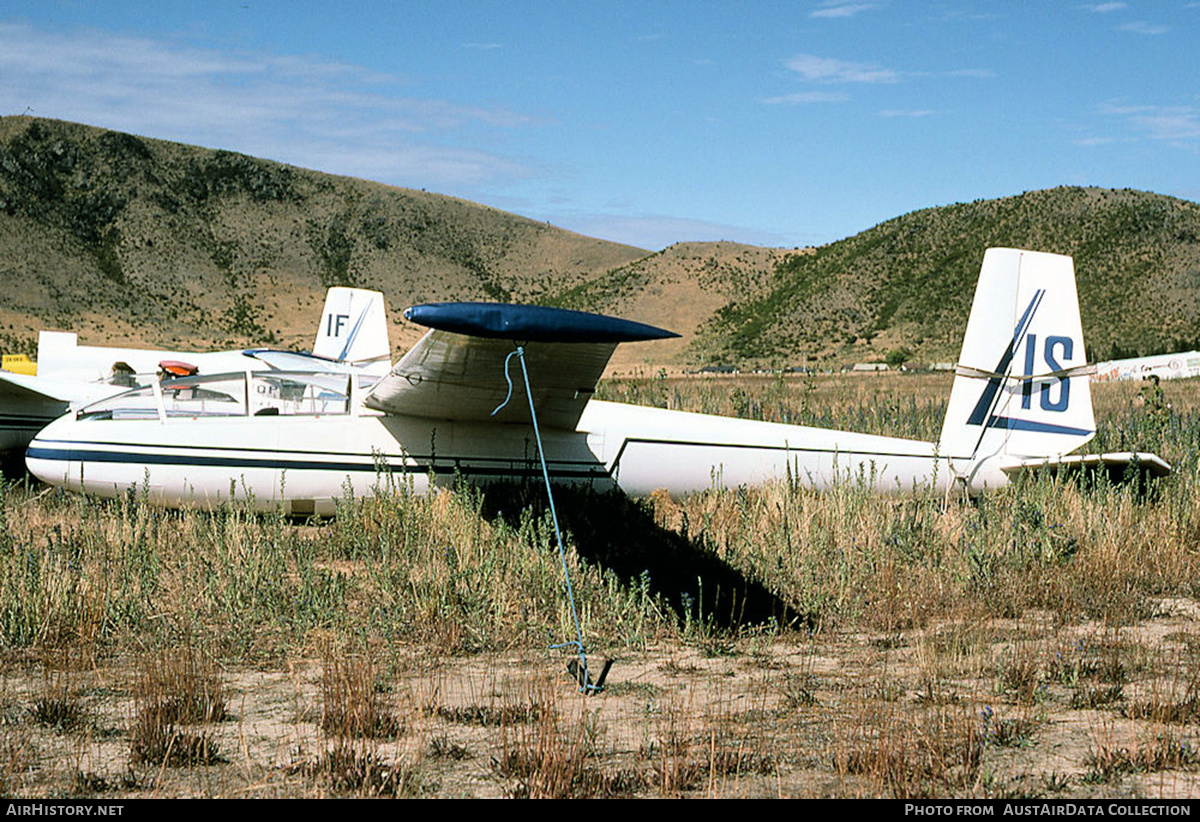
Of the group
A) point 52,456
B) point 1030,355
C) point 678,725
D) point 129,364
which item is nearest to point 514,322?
point 678,725

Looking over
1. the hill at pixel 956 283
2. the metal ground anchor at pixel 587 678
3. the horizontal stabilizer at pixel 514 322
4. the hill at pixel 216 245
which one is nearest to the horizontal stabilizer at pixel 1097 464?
the horizontal stabilizer at pixel 514 322

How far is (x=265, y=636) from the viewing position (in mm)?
5898

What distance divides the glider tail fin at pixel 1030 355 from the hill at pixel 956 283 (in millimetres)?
63168

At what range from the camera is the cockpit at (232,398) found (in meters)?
9.40

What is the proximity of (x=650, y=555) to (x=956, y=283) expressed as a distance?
83.6m

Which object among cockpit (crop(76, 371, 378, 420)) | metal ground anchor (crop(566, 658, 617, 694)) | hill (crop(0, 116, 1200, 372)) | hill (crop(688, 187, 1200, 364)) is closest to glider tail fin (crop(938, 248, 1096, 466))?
metal ground anchor (crop(566, 658, 617, 694))

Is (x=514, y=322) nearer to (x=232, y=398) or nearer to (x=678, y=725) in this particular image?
(x=678, y=725)

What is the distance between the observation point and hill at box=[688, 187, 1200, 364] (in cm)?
7581

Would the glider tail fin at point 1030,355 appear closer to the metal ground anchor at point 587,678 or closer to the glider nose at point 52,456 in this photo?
the metal ground anchor at point 587,678

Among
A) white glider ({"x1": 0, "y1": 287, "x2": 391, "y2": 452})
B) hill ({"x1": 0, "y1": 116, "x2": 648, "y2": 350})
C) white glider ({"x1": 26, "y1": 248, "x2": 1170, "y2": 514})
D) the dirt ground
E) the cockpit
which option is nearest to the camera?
the dirt ground

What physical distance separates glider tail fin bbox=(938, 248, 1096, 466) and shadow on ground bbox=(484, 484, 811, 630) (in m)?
3.48

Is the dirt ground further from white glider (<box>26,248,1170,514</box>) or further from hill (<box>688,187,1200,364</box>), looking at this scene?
hill (<box>688,187,1200,364</box>)
